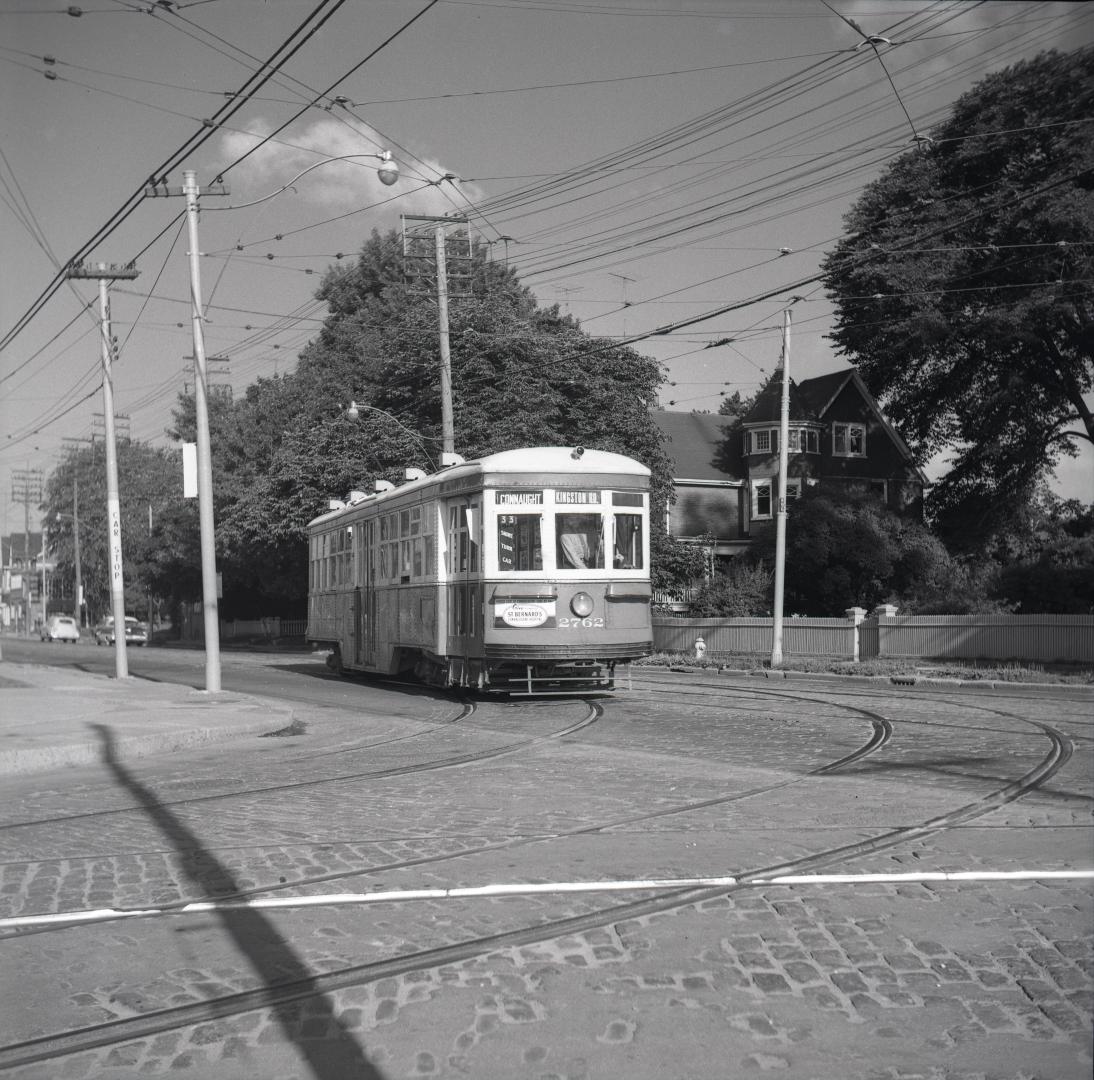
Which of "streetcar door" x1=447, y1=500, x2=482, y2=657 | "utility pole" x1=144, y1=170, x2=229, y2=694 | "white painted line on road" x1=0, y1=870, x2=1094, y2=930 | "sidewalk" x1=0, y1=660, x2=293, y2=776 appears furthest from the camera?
"utility pole" x1=144, y1=170, x2=229, y2=694

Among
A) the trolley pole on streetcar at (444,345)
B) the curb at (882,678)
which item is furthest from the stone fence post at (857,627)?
the trolley pole on streetcar at (444,345)

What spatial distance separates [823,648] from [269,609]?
4254 centimetres

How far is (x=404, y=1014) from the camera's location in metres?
4.90

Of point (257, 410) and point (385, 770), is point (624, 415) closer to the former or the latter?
point (257, 410)

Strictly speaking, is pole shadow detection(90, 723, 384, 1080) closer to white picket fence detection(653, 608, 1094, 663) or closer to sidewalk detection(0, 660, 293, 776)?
sidewalk detection(0, 660, 293, 776)

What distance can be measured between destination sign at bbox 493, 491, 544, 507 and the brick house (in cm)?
3614

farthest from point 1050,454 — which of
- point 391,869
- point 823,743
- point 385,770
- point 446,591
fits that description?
point 391,869

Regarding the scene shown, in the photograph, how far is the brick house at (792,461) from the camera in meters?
55.7

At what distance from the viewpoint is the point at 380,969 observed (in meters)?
5.48

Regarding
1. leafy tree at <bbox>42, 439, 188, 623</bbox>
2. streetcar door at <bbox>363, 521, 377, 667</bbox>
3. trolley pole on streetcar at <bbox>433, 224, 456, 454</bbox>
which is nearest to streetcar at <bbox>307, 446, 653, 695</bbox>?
streetcar door at <bbox>363, 521, 377, 667</bbox>

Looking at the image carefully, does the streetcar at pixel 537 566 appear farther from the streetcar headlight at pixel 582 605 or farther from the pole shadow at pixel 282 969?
the pole shadow at pixel 282 969

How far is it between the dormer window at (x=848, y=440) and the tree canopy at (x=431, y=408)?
1273 centimetres

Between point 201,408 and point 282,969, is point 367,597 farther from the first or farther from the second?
point 282,969

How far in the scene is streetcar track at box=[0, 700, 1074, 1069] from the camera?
4.73 m
